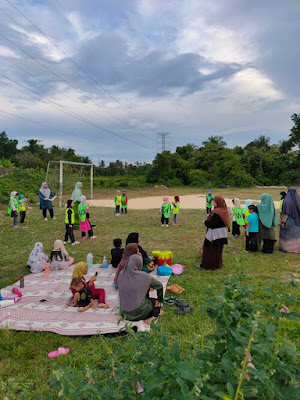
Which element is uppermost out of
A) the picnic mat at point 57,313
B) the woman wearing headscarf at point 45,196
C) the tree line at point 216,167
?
the tree line at point 216,167

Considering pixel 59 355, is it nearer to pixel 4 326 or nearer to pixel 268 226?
pixel 4 326

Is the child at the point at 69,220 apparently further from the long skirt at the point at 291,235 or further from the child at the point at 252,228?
the long skirt at the point at 291,235

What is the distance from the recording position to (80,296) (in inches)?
188

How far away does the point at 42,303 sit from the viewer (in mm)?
4996

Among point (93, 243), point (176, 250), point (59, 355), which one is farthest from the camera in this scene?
point (93, 243)

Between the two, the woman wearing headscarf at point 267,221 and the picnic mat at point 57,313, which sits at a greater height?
the woman wearing headscarf at point 267,221

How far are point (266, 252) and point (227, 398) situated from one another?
24.1 feet

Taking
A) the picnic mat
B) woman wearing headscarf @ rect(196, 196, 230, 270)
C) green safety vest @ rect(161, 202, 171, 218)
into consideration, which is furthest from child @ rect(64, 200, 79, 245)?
woman wearing headscarf @ rect(196, 196, 230, 270)

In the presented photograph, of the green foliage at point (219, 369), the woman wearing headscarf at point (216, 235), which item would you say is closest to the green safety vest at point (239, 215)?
the woman wearing headscarf at point (216, 235)

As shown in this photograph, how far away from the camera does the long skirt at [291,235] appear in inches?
310

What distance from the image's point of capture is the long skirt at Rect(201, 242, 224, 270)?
6535mm

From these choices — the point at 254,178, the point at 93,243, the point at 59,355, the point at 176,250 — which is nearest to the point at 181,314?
the point at 59,355

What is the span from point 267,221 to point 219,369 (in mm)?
6729

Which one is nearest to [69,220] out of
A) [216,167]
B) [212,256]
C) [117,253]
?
[117,253]
